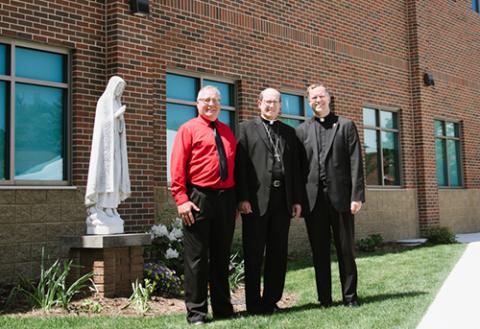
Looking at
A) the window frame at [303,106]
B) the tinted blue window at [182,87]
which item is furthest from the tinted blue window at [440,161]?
the tinted blue window at [182,87]

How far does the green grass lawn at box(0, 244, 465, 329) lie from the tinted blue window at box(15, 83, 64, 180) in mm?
2467

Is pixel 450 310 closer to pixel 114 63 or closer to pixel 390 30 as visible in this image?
pixel 114 63

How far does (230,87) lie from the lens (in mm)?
11031

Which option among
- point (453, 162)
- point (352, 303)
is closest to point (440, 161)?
point (453, 162)

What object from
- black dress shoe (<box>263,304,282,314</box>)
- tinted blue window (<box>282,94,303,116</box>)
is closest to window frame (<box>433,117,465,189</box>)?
tinted blue window (<box>282,94,303,116</box>)

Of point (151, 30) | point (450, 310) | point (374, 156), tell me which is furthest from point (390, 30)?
point (450, 310)

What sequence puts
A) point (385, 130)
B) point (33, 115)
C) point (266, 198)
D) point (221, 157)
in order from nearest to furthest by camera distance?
point (221, 157) → point (266, 198) → point (33, 115) → point (385, 130)

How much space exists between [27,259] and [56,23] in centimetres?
307

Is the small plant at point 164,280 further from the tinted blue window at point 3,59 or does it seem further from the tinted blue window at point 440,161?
the tinted blue window at point 440,161

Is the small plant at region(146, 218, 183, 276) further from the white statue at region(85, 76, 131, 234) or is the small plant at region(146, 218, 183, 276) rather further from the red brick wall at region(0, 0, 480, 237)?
the white statue at region(85, 76, 131, 234)

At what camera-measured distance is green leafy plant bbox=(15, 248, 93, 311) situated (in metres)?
6.63

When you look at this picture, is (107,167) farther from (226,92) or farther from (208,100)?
(226,92)

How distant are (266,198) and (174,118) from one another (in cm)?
428

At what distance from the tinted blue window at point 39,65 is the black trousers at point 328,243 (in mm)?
4074
